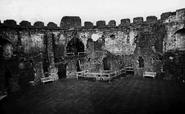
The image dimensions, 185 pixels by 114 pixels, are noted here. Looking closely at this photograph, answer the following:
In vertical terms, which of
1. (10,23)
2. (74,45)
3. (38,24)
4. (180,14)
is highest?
(38,24)

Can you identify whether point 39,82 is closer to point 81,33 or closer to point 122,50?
point 81,33

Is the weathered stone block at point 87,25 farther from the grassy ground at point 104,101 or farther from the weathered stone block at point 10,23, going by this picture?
the grassy ground at point 104,101

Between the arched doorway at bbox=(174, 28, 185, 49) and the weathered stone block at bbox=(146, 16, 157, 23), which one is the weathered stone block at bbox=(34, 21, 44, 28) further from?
the arched doorway at bbox=(174, 28, 185, 49)

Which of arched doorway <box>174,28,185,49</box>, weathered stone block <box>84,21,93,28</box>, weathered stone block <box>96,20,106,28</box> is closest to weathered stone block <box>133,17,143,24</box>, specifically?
weathered stone block <box>96,20,106,28</box>

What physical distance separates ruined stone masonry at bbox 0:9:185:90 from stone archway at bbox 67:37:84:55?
0.62ft

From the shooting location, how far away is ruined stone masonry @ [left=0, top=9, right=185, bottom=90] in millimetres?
15523

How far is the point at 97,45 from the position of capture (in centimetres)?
2377

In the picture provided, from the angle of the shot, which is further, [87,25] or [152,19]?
[87,25]

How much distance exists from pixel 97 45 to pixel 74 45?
4469mm

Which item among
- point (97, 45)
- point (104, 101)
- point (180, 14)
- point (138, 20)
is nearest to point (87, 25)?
point (97, 45)

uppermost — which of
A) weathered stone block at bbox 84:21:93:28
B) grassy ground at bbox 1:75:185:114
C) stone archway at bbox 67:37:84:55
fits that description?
weathered stone block at bbox 84:21:93:28

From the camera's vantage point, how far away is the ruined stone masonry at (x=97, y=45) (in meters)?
15.5

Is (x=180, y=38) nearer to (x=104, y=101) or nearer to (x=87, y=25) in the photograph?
(x=104, y=101)

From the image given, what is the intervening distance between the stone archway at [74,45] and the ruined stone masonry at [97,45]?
19 centimetres
